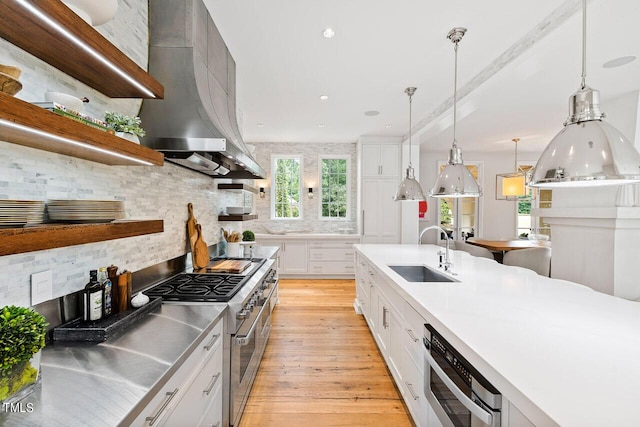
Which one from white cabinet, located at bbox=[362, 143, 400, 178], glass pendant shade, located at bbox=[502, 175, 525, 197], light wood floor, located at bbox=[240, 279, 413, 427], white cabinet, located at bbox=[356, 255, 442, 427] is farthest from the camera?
white cabinet, located at bbox=[362, 143, 400, 178]

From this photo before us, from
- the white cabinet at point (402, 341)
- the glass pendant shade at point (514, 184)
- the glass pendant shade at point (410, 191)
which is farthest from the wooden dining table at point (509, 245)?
the white cabinet at point (402, 341)

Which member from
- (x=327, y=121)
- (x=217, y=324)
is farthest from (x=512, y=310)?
(x=327, y=121)

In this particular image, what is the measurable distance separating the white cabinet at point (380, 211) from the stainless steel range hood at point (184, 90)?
3875 millimetres

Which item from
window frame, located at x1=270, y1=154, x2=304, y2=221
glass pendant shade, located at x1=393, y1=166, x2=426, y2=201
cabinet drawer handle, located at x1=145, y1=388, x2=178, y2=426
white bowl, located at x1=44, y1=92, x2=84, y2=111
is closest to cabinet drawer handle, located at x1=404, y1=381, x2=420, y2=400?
cabinet drawer handle, located at x1=145, y1=388, x2=178, y2=426

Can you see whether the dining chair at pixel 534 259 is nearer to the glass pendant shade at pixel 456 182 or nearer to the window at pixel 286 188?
the glass pendant shade at pixel 456 182

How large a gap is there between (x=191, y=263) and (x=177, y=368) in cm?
157

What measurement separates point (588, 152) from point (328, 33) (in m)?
1.96

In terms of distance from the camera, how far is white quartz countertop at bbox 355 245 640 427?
77 cm

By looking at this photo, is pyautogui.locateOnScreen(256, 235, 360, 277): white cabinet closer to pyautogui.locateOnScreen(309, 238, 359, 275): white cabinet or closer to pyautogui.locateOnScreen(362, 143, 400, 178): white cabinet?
pyautogui.locateOnScreen(309, 238, 359, 275): white cabinet

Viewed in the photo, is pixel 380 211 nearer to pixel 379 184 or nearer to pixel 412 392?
pixel 379 184

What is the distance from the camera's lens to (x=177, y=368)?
3.53 ft

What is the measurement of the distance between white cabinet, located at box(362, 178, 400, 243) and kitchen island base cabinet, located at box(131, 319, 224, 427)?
445cm

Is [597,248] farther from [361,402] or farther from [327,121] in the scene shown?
[327,121]

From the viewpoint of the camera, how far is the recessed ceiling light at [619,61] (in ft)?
7.66
